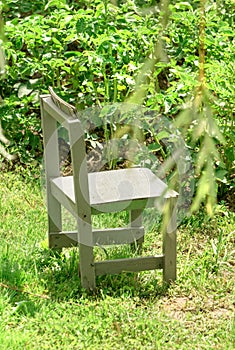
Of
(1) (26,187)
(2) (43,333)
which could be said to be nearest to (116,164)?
(1) (26,187)

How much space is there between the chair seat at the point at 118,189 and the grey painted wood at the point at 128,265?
0.26 meters

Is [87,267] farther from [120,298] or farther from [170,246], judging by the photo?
[170,246]

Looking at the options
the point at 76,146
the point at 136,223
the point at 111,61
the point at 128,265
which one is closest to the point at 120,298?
the point at 128,265

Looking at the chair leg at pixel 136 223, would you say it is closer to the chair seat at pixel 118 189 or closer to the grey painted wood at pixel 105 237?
the grey painted wood at pixel 105 237

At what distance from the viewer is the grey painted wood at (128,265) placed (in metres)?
3.61

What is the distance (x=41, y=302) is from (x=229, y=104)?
1.66m

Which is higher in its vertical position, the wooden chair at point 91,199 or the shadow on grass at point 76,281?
the wooden chair at point 91,199

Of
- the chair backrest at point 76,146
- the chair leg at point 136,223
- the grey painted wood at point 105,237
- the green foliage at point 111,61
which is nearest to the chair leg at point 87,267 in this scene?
the chair backrest at point 76,146

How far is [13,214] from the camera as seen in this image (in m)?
4.52

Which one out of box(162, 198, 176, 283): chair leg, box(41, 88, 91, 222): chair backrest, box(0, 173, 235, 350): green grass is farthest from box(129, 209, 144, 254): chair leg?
box(41, 88, 91, 222): chair backrest

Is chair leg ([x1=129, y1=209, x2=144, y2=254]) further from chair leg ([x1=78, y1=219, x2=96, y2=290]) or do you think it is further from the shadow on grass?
chair leg ([x1=78, y1=219, x2=96, y2=290])

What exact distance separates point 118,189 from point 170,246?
0.38 m

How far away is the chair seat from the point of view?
3.54 m

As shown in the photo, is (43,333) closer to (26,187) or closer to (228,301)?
(228,301)
